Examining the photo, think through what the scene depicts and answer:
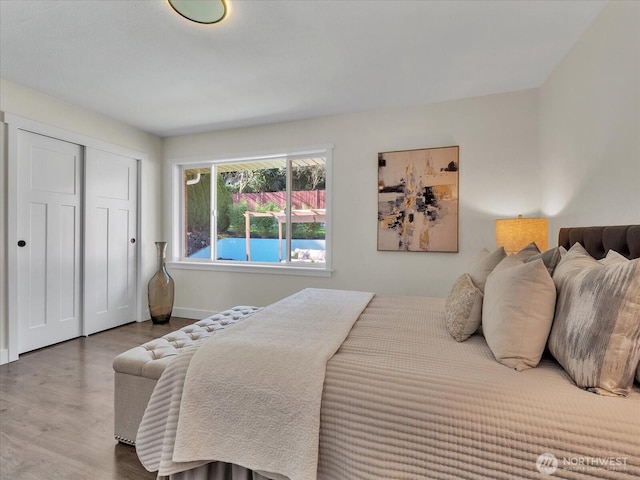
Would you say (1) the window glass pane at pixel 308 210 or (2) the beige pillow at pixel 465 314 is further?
(1) the window glass pane at pixel 308 210

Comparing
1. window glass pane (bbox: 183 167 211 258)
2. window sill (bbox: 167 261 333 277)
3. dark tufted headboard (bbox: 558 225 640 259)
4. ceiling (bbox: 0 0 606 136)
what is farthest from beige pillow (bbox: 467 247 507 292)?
window glass pane (bbox: 183 167 211 258)

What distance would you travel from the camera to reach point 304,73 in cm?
245

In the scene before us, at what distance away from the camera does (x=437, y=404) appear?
923 mm

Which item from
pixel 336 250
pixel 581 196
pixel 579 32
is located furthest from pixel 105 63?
pixel 581 196

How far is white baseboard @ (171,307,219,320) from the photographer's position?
3.90 meters

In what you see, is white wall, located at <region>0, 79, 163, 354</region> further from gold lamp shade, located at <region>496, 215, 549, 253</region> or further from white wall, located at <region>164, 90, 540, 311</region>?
gold lamp shade, located at <region>496, 215, 549, 253</region>

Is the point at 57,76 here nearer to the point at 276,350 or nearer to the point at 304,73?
the point at 304,73

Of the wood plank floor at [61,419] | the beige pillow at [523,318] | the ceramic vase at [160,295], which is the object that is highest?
the beige pillow at [523,318]

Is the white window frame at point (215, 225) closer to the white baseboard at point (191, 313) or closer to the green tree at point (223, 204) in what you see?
the green tree at point (223, 204)

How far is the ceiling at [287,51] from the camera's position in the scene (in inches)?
69.8

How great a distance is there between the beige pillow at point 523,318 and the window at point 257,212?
2.30 metres

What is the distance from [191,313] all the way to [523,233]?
3.76 meters

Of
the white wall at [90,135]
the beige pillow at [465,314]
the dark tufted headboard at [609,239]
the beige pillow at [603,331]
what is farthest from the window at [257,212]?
the beige pillow at [603,331]

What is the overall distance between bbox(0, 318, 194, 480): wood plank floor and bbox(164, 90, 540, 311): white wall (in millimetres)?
1583
